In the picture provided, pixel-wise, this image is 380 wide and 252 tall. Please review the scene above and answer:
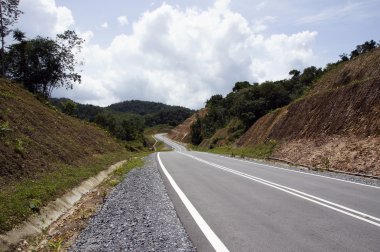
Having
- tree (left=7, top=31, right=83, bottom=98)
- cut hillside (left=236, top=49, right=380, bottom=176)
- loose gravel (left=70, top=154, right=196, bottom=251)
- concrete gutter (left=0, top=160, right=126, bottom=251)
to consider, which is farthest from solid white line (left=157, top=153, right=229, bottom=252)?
tree (left=7, top=31, right=83, bottom=98)

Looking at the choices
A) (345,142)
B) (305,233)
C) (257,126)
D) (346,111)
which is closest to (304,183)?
(305,233)

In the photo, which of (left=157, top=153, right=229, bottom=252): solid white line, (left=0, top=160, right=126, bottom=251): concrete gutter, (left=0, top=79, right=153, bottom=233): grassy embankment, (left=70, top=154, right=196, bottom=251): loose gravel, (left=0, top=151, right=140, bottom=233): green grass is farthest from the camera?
(left=0, top=79, right=153, bottom=233): grassy embankment

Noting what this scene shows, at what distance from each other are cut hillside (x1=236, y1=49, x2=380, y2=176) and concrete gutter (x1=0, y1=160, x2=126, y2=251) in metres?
12.8

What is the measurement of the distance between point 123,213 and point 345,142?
17.9 meters

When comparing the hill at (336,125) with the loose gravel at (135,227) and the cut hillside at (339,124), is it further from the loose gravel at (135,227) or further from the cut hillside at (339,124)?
A: the loose gravel at (135,227)

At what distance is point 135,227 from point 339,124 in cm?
2190

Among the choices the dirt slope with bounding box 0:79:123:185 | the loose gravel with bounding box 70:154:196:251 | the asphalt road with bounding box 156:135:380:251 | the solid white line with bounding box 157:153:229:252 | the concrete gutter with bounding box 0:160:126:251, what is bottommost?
the concrete gutter with bounding box 0:160:126:251

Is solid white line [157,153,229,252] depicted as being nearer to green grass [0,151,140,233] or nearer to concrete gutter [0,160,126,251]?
concrete gutter [0,160,126,251]

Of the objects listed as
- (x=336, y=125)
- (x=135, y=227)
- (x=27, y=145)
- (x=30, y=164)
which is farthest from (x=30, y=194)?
(x=336, y=125)

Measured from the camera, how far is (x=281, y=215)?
7891mm

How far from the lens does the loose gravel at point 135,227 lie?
6258 mm

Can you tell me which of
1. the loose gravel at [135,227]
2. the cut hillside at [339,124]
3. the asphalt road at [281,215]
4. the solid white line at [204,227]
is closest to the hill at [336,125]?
the cut hillside at [339,124]

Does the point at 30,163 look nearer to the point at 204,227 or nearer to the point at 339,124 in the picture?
the point at 204,227

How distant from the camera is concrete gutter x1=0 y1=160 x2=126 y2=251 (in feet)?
25.2
